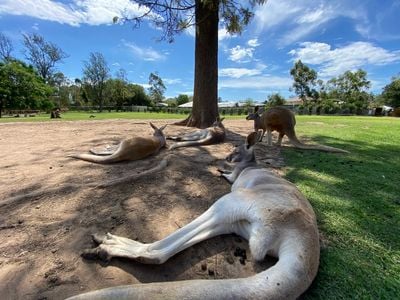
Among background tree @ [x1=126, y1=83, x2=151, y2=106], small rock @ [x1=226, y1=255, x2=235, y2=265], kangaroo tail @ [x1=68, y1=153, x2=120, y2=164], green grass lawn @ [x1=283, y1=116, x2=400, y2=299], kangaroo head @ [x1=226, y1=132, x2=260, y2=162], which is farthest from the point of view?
background tree @ [x1=126, y1=83, x2=151, y2=106]

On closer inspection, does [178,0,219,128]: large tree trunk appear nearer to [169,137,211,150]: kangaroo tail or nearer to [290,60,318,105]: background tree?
[169,137,211,150]: kangaroo tail

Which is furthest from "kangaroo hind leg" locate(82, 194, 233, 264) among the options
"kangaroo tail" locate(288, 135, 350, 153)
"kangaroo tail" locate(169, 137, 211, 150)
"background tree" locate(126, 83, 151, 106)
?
"background tree" locate(126, 83, 151, 106)

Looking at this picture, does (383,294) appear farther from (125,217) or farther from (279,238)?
(125,217)

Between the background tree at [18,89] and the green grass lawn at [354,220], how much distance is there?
111ft

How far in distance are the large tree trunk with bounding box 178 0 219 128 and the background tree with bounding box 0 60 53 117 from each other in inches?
1140

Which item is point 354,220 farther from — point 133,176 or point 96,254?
point 133,176

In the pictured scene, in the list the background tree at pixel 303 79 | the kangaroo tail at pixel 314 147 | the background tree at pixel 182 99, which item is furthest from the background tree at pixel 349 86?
→ the kangaroo tail at pixel 314 147

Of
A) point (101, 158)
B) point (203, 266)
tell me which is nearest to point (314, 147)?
point (101, 158)

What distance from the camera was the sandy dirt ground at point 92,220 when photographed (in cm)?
187

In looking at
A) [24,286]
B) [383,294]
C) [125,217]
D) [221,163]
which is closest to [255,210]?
[383,294]

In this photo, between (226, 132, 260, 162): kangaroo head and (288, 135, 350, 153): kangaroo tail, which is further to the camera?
(288, 135, 350, 153): kangaroo tail

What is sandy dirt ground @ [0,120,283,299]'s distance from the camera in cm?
187

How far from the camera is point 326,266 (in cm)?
198

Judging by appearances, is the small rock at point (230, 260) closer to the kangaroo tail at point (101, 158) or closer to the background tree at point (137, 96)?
the kangaroo tail at point (101, 158)
